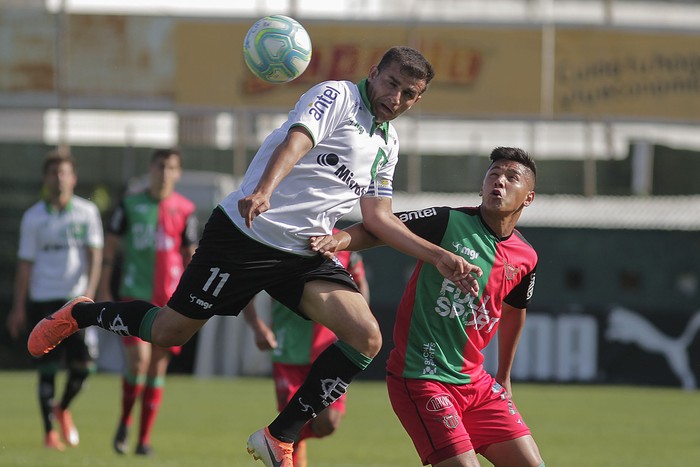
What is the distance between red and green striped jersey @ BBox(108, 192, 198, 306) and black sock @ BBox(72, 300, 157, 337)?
361 centimetres

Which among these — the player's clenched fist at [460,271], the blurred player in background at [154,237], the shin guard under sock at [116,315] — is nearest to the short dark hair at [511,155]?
the player's clenched fist at [460,271]

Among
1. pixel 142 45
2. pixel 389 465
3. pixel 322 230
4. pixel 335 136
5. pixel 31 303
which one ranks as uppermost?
pixel 142 45

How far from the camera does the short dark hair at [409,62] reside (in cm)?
664

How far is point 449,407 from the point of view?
6578mm

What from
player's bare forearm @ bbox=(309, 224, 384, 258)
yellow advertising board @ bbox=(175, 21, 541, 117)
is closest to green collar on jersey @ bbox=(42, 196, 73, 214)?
player's bare forearm @ bbox=(309, 224, 384, 258)

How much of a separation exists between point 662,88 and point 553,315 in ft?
17.0

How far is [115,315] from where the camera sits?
7.28m

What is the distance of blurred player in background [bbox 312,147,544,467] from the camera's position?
260 inches

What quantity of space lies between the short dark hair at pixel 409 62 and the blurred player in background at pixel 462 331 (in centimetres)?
60

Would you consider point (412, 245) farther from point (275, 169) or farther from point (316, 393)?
point (316, 393)

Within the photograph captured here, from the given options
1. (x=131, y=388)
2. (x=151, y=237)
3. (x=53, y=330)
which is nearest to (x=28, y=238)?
(x=151, y=237)

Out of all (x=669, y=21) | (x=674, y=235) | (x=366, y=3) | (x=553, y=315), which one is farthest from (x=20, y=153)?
(x=669, y=21)

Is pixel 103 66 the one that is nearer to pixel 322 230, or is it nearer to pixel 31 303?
pixel 31 303

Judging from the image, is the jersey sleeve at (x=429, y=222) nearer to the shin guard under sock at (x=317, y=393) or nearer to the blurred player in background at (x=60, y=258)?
the shin guard under sock at (x=317, y=393)
